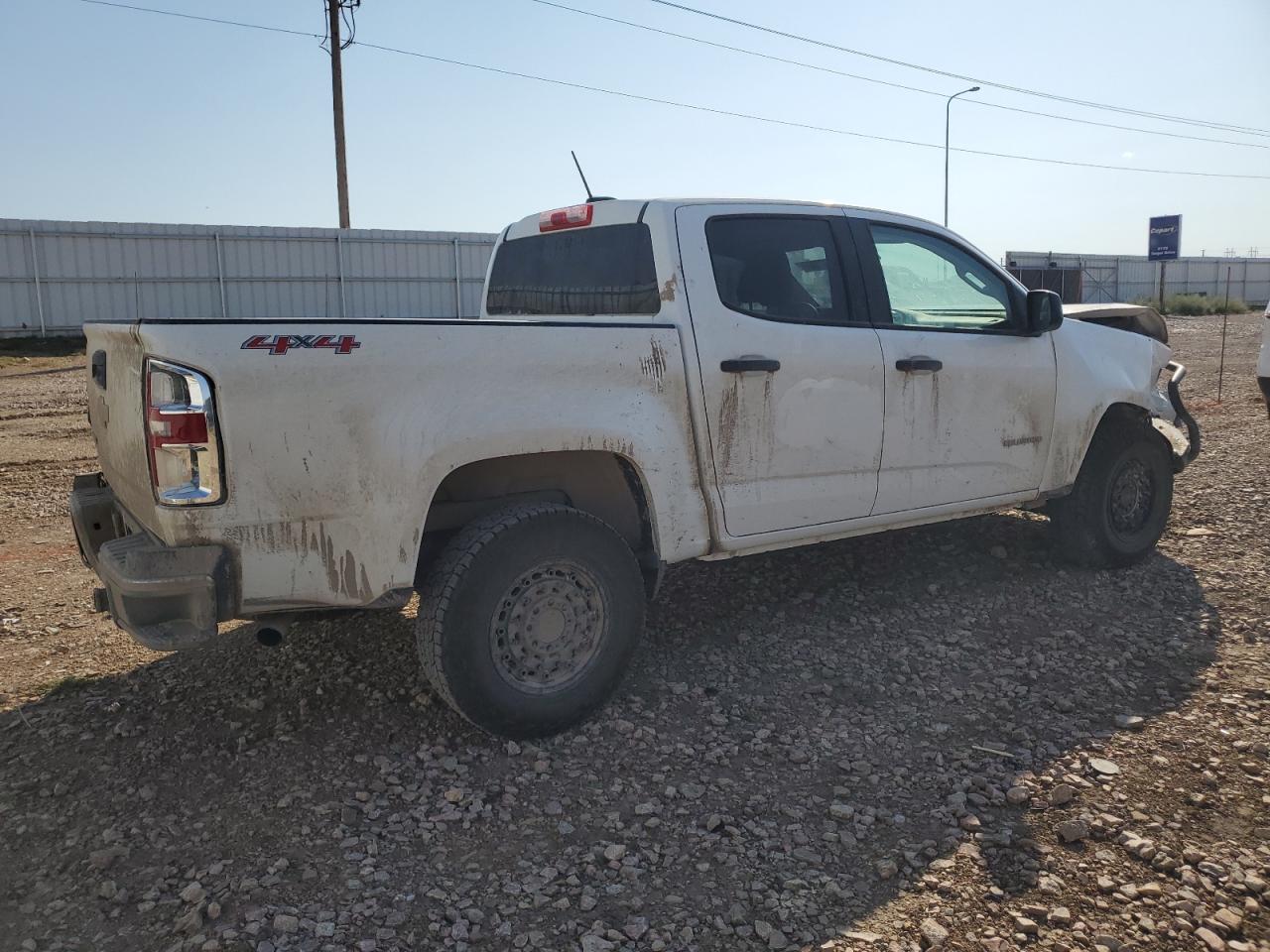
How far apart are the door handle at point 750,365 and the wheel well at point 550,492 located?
0.54 meters

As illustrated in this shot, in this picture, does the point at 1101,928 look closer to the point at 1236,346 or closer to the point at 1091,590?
the point at 1091,590

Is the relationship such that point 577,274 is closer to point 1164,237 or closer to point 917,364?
point 917,364

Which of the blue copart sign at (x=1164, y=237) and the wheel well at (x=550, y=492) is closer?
the wheel well at (x=550, y=492)

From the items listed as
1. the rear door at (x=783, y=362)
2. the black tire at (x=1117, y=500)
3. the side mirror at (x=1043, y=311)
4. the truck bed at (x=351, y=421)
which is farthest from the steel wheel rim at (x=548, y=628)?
the black tire at (x=1117, y=500)

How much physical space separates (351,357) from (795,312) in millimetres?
1918

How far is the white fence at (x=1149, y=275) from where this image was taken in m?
40.8

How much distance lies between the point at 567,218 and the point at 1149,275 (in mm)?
47299

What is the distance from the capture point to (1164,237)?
38000 mm

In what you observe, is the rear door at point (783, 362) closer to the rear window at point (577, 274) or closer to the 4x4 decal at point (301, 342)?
the rear window at point (577, 274)

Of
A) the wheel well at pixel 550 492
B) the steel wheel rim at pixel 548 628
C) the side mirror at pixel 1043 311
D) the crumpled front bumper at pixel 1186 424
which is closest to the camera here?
the steel wheel rim at pixel 548 628

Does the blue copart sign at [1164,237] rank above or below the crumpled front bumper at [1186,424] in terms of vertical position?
above

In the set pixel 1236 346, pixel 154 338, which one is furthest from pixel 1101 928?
pixel 1236 346

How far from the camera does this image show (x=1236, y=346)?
73.1 feet

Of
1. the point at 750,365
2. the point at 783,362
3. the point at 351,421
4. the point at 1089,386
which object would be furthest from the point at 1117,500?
the point at 351,421
